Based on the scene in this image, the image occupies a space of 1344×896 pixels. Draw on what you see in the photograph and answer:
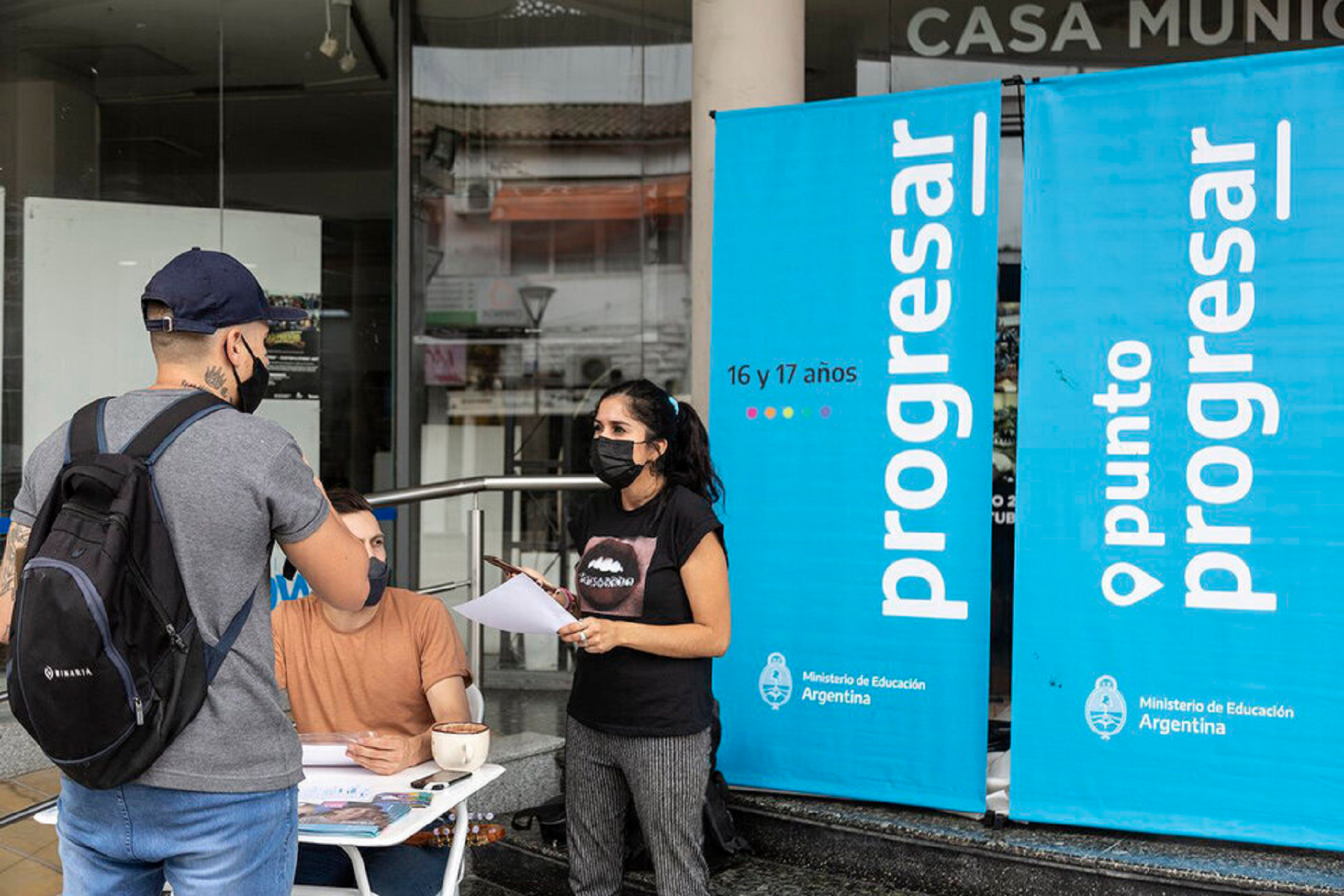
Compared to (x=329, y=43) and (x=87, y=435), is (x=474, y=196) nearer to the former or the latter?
(x=329, y=43)

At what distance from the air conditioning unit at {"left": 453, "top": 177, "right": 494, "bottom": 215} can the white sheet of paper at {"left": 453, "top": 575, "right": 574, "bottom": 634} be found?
415 centimetres

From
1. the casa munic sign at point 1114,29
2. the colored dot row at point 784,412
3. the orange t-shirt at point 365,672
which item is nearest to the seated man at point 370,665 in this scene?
the orange t-shirt at point 365,672

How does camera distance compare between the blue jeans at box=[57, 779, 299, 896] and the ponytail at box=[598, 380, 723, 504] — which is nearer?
the blue jeans at box=[57, 779, 299, 896]

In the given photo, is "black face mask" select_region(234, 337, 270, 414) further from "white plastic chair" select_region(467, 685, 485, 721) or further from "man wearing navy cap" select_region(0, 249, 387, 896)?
"white plastic chair" select_region(467, 685, 485, 721)

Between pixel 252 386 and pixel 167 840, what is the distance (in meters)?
0.66

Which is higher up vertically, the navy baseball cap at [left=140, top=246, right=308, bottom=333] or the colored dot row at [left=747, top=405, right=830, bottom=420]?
the navy baseball cap at [left=140, top=246, right=308, bottom=333]

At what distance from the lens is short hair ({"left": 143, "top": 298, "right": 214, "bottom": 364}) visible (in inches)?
72.2

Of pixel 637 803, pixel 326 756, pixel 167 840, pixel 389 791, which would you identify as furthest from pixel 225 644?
pixel 637 803

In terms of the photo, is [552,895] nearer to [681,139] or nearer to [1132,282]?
[1132,282]

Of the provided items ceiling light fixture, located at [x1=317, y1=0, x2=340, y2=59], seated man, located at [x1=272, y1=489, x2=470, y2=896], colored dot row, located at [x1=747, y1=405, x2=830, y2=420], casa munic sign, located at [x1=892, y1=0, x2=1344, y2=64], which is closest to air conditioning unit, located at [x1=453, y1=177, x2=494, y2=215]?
ceiling light fixture, located at [x1=317, y1=0, x2=340, y2=59]

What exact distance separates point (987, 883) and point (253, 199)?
15.7 feet

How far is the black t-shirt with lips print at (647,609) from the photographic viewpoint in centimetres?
271

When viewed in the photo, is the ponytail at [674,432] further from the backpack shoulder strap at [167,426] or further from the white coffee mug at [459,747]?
the backpack shoulder strap at [167,426]

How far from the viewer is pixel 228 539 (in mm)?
1750
